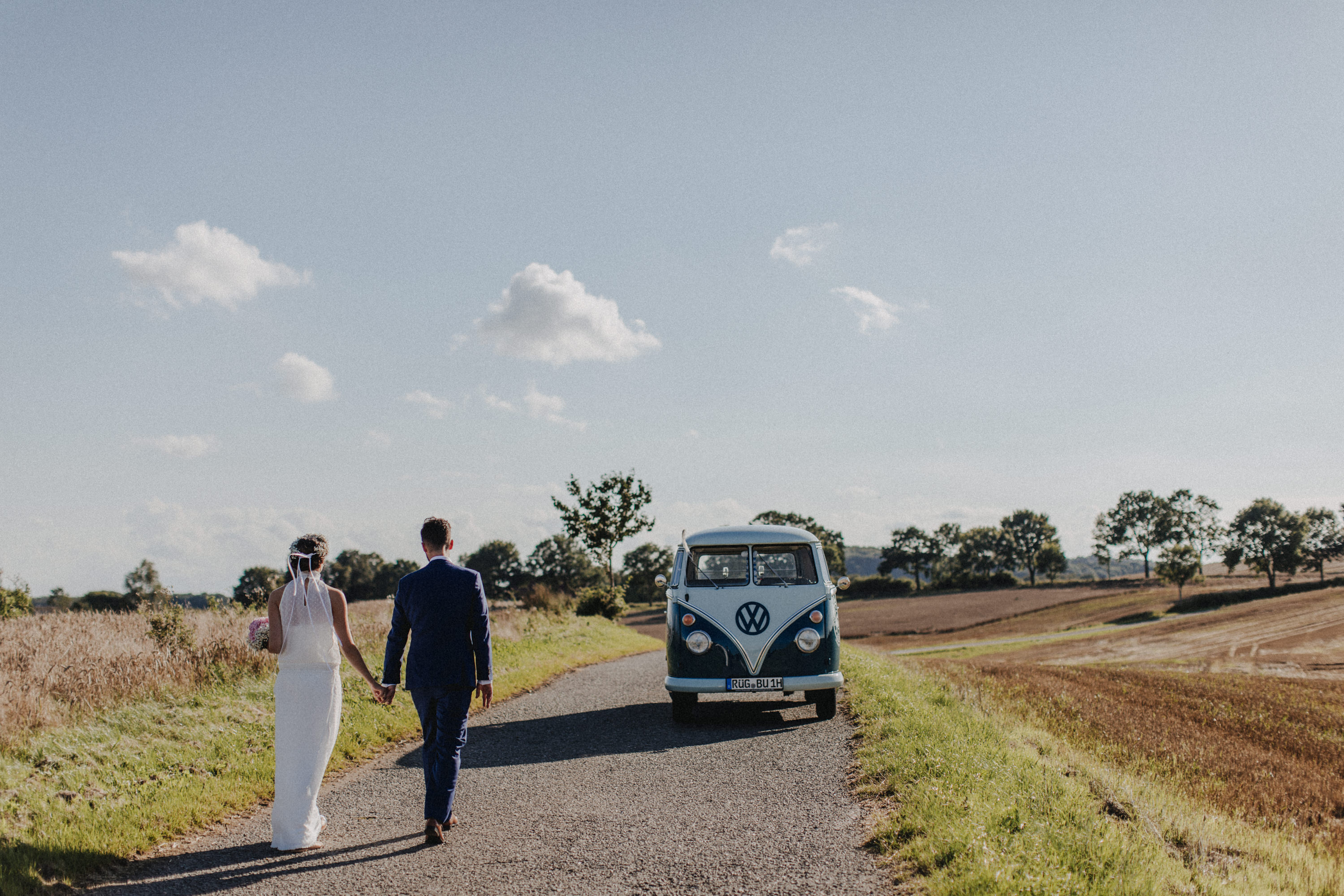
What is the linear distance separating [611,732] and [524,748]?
121cm

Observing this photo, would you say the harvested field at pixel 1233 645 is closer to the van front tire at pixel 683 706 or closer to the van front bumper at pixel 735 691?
the van front bumper at pixel 735 691

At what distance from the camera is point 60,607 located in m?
18.1

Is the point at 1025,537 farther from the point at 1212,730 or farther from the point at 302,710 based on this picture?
the point at 302,710

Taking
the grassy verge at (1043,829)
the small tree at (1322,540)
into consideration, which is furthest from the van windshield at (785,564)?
the small tree at (1322,540)

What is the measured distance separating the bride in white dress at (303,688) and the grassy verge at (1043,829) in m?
3.91

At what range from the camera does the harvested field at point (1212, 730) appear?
9.22 m

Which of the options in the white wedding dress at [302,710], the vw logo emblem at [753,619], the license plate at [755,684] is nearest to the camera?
the white wedding dress at [302,710]

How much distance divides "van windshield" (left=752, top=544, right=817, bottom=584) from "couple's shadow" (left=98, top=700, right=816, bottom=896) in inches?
71.4

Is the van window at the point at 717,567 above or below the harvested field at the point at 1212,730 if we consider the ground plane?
above

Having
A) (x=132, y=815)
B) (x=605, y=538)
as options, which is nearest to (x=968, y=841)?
(x=132, y=815)

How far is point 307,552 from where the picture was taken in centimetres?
548

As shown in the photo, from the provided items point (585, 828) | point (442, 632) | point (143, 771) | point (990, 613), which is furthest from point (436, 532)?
point (990, 613)

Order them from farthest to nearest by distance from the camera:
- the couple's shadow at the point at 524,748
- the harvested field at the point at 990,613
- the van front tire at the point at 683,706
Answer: the harvested field at the point at 990,613 < the van front tire at the point at 683,706 < the couple's shadow at the point at 524,748

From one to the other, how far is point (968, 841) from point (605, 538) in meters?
34.4
